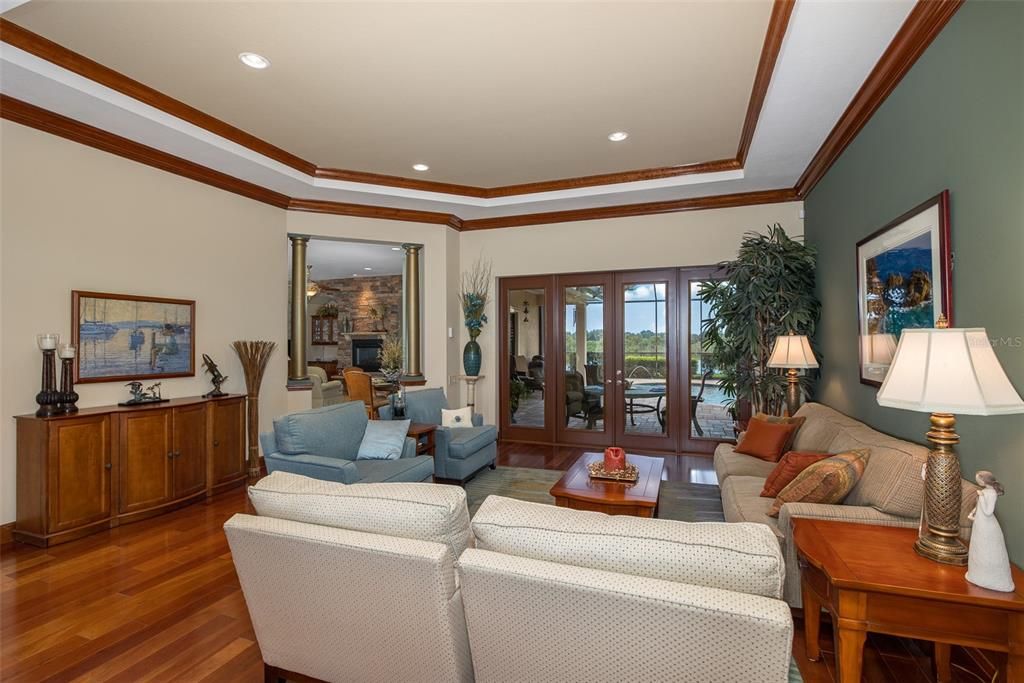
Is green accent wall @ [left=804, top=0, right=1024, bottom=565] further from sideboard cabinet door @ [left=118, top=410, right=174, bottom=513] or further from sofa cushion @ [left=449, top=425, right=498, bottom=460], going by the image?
sideboard cabinet door @ [left=118, top=410, right=174, bottom=513]

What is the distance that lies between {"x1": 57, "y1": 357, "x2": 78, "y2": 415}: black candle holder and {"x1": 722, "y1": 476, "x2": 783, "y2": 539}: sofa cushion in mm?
4336

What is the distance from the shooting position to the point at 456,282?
6.72 meters

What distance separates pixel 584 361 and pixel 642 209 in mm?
1954

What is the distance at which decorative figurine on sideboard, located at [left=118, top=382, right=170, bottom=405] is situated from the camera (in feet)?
13.1

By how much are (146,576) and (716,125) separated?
16.5 ft

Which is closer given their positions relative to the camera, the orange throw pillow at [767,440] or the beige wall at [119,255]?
the beige wall at [119,255]

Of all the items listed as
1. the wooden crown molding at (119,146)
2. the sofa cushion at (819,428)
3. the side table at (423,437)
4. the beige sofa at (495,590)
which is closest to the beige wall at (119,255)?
the wooden crown molding at (119,146)

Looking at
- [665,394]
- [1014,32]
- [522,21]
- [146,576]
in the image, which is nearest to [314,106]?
[522,21]

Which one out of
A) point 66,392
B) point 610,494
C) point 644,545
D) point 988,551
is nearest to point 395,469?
point 610,494

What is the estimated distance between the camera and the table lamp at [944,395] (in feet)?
5.09

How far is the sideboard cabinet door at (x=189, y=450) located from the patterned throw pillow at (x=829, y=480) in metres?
4.33

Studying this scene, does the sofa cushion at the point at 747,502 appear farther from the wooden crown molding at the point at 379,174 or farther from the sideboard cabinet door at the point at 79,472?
the sideboard cabinet door at the point at 79,472

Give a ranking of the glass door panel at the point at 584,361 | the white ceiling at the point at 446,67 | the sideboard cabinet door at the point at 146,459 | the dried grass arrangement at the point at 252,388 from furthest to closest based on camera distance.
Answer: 1. the glass door panel at the point at 584,361
2. the dried grass arrangement at the point at 252,388
3. the sideboard cabinet door at the point at 146,459
4. the white ceiling at the point at 446,67

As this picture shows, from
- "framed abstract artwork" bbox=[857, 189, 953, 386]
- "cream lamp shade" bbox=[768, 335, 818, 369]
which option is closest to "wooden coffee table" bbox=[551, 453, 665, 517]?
"cream lamp shade" bbox=[768, 335, 818, 369]
